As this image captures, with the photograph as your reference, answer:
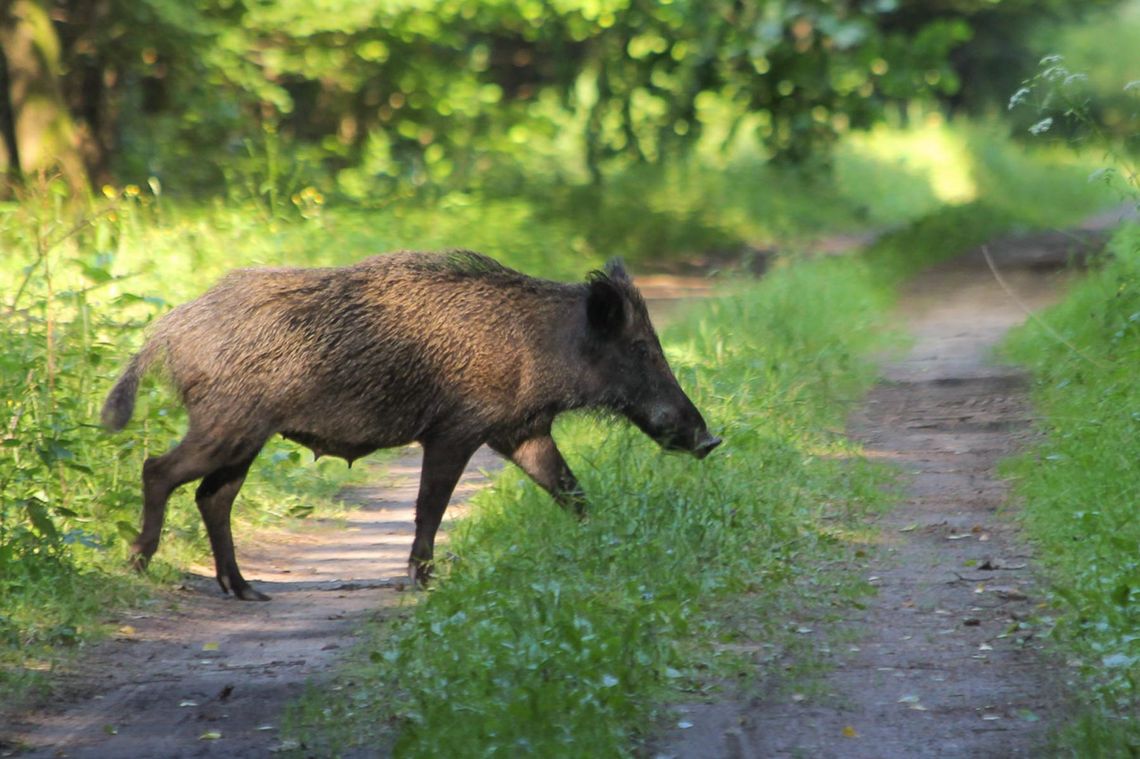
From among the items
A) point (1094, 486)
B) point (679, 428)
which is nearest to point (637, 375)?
point (679, 428)

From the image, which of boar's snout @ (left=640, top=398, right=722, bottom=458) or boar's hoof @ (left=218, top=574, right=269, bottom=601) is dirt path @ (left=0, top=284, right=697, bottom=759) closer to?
boar's hoof @ (left=218, top=574, right=269, bottom=601)

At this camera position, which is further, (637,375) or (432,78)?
(432,78)

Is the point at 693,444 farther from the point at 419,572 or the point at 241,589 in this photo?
the point at 241,589

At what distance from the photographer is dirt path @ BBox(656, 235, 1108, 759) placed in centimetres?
482

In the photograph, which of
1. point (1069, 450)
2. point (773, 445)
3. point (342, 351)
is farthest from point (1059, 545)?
point (342, 351)

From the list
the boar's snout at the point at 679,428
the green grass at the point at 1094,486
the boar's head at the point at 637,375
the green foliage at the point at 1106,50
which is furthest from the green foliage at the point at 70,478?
the green foliage at the point at 1106,50

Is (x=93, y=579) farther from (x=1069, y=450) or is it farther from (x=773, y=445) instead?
(x=1069, y=450)

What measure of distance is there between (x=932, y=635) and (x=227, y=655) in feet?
8.56

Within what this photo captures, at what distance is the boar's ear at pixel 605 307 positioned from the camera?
739cm

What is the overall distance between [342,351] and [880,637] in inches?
105

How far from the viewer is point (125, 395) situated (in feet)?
22.7

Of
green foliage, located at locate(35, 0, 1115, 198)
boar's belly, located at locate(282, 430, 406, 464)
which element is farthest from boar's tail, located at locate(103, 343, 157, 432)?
green foliage, located at locate(35, 0, 1115, 198)

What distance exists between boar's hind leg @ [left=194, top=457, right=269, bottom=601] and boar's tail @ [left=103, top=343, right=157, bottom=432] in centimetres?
44

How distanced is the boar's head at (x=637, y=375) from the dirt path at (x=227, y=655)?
1.33 m
